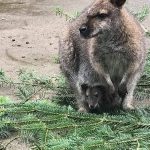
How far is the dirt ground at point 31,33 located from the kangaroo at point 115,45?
51.3 inches

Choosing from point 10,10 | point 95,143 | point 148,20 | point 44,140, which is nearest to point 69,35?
point 44,140

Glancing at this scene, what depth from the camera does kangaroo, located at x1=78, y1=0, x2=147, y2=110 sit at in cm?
508

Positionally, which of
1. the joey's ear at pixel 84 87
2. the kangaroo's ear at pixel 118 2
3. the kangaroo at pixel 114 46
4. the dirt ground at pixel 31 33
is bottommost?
the dirt ground at pixel 31 33

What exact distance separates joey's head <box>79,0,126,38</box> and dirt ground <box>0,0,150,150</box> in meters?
1.50

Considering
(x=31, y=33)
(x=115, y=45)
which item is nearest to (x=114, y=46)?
(x=115, y=45)

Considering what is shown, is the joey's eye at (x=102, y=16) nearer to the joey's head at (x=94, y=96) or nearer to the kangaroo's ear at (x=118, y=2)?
the kangaroo's ear at (x=118, y=2)

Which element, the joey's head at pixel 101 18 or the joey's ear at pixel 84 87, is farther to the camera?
the joey's ear at pixel 84 87

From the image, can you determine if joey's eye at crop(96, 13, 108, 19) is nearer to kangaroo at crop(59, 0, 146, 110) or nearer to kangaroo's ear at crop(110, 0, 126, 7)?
kangaroo at crop(59, 0, 146, 110)

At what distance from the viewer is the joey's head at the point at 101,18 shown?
195 inches

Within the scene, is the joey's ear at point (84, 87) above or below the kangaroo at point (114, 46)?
below

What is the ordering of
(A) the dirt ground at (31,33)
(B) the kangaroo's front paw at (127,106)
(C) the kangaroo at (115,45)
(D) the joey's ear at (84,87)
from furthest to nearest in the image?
(A) the dirt ground at (31,33) < (D) the joey's ear at (84,87) < (B) the kangaroo's front paw at (127,106) < (C) the kangaroo at (115,45)

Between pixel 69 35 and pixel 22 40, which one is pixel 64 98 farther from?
pixel 22 40

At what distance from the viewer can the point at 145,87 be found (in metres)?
5.80

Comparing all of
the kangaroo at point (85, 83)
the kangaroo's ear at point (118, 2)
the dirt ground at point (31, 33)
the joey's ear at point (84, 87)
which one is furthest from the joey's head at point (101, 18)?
the dirt ground at point (31, 33)
